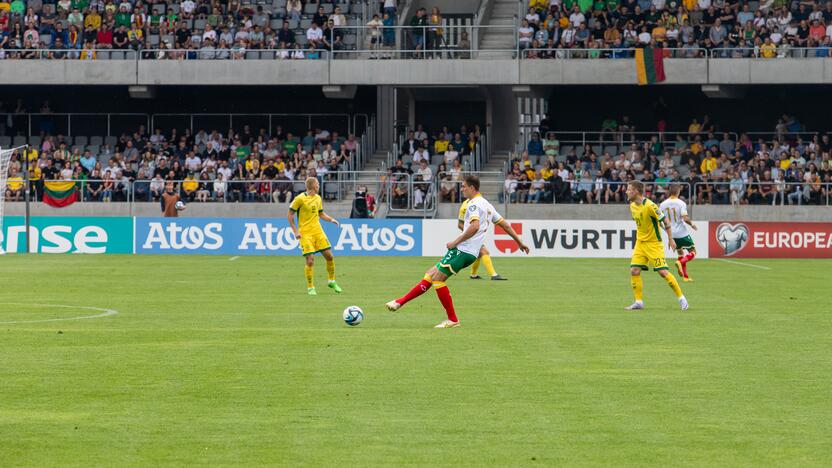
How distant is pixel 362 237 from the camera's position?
4025 cm

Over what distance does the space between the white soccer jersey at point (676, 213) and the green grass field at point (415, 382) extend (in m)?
5.06

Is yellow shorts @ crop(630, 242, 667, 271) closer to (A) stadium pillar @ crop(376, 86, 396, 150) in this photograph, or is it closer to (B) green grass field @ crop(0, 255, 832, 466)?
(B) green grass field @ crop(0, 255, 832, 466)

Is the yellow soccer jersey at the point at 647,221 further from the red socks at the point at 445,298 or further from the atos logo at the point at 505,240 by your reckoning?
the atos logo at the point at 505,240

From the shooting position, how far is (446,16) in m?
53.8

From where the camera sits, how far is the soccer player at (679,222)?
27.3 m

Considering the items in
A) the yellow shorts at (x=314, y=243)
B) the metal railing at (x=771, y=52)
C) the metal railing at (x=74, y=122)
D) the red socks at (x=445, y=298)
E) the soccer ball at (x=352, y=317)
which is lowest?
the soccer ball at (x=352, y=317)

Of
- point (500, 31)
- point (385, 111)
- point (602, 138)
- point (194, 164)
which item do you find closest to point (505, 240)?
point (602, 138)

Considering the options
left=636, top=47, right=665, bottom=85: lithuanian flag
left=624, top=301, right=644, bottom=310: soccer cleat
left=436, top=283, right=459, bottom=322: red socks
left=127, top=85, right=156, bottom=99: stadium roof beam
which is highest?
left=636, top=47, right=665, bottom=85: lithuanian flag

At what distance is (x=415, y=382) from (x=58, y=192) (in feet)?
118

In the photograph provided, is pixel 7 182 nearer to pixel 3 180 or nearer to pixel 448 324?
pixel 3 180

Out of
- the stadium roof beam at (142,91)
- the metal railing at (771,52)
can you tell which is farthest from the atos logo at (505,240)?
the stadium roof beam at (142,91)

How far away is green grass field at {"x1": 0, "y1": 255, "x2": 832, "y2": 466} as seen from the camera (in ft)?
28.5

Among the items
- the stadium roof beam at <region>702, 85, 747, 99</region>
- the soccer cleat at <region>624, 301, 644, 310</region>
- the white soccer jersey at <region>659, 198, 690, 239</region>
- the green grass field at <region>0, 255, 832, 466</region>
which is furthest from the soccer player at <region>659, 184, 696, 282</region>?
the stadium roof beam at <region>702, 85, 747, 99</region>

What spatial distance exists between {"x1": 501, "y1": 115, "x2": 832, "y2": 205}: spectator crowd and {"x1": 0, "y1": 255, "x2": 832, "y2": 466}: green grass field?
2098 cm
